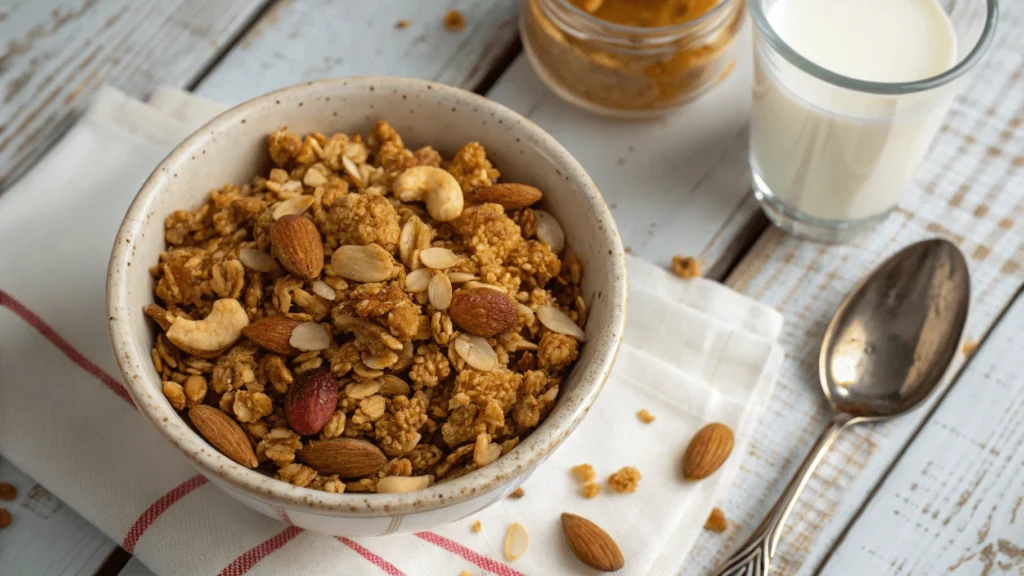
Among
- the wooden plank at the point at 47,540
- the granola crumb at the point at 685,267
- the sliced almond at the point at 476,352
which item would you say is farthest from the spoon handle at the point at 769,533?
the wooden plank at the point at 47,540

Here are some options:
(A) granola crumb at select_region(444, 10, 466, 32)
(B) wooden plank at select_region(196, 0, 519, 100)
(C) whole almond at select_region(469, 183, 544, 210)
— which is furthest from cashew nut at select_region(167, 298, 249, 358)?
(A) granola crumb at select_region(444, 10, 466, 32)

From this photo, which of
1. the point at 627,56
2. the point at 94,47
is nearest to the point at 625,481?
the point at 627,56

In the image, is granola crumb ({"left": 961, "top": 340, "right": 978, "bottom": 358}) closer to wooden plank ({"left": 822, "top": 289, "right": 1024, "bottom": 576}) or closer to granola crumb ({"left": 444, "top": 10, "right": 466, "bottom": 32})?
wooden plank ({"left": 822, "top": 289, "right": 1024, "bottom": 576})

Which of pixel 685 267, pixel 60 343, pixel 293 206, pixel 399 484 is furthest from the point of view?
pixel 685 267

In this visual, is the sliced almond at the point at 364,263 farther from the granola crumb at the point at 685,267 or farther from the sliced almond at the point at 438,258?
the granola crumb at the point at 685,267

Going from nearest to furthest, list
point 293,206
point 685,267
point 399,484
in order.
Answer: point 399,484 < point 293,206 < point 685,267

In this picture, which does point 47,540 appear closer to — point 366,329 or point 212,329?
point 212,329

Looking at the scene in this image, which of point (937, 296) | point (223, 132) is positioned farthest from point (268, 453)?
point (937, 296)
